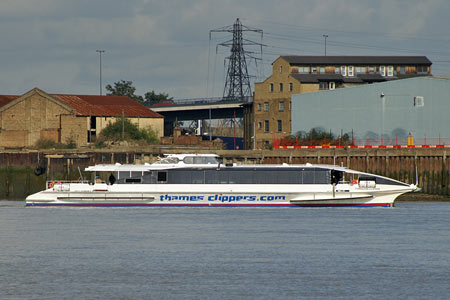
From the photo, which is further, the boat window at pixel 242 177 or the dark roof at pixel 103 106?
the dark roof at pixel 103 106

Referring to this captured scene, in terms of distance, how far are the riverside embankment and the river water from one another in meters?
16.3

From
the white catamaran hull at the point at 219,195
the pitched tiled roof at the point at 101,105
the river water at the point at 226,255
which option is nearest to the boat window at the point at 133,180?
the white catamaran hull at the point at 219,195

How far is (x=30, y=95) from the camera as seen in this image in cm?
10812

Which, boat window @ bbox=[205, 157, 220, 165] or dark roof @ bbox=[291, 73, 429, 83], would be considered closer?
boat window @ bbox=[205, 157, 220, 165]

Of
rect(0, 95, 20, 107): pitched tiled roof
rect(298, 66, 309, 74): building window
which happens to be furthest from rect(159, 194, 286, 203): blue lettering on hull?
rect(0, 95, 20, 107): pitched tiled roof

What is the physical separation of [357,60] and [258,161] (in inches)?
1543

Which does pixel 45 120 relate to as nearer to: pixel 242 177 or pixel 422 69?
pixel 422 69

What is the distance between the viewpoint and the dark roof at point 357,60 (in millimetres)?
110500

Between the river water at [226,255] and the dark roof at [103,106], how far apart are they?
2270 inches

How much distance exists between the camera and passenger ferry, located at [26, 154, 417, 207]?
176ft

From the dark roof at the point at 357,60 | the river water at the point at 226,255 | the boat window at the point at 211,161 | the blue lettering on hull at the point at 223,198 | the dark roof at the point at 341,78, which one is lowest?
the river water at the point at 226,255

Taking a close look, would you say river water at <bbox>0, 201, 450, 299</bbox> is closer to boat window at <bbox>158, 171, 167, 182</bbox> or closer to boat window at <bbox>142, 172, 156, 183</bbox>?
boat window at <bbox>158, 171, 167, 182</bbox>

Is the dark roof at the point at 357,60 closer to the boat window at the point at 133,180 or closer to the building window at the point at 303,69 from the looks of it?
the building window at the point at 303,69

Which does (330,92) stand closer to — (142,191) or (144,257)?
(142,191)
